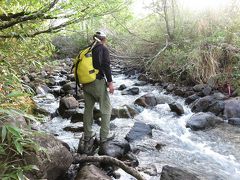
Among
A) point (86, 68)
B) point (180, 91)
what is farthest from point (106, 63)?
point (180, 91)

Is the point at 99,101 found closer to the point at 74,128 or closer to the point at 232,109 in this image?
the point at 74,128

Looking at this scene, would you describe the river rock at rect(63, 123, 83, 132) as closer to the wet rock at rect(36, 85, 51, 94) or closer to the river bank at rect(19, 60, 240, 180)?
the river bank at rect(19, 60, 240, 180)

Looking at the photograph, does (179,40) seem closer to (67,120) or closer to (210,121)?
(210,121)

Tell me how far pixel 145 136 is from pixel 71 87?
16.4 feet

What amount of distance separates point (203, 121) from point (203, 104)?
4.10ft

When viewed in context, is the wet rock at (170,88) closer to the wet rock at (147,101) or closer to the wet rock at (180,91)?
the wet rock at (180,91)

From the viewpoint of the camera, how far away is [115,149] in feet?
15.2

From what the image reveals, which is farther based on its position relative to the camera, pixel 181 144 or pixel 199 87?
pixel 199 87

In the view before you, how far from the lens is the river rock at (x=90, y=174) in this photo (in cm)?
359

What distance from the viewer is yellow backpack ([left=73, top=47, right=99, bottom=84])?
447cm

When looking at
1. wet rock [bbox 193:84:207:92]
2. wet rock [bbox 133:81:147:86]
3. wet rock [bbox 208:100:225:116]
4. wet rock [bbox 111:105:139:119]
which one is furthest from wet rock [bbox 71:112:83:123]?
wet rock [bbox 133:81:147:86]

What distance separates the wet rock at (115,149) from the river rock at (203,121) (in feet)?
7.34

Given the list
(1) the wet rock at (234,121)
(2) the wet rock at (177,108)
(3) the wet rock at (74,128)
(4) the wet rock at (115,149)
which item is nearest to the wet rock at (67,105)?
(3) the wet rock at (74,128)

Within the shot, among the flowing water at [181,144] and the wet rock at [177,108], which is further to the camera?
the wet rock at [177,108]
